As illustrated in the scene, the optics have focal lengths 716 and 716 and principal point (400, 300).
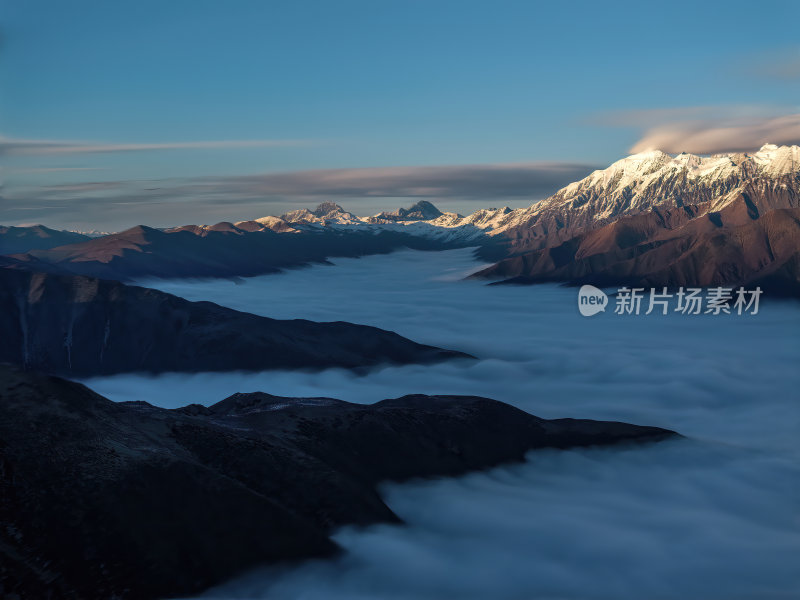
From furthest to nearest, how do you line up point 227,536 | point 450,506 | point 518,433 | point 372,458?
point 518,433 < point 372,458 < point 450,506 < point 227,536

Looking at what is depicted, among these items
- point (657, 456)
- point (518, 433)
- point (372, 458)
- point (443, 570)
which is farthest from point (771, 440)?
point (443, 570)

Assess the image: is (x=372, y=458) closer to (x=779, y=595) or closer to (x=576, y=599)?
(x=576, y=599)

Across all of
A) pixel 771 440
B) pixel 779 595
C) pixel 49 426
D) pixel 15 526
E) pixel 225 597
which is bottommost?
pixel 771 440

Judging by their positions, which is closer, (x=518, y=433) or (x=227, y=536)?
(x=227, y=536)

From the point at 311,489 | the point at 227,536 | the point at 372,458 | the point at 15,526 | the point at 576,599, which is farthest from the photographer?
the point at 372,458

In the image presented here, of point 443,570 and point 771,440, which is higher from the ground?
point 443,570

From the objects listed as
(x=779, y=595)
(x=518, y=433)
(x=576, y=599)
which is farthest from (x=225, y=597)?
(x=518, y=433)

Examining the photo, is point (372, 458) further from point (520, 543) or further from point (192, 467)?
point (192, 467)
